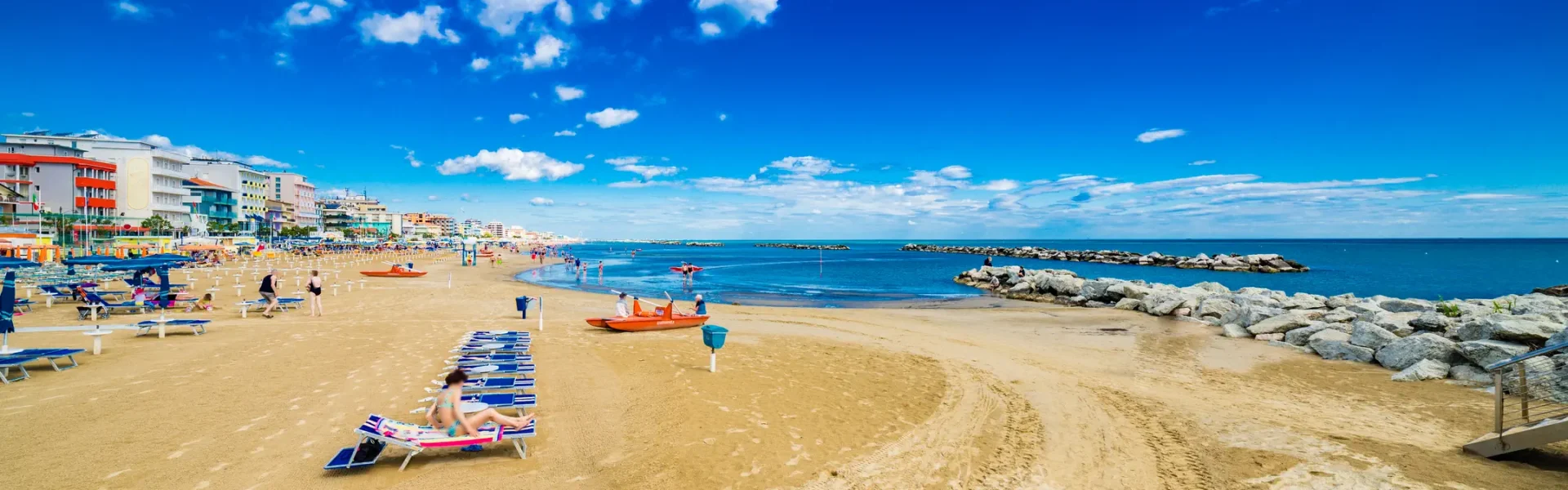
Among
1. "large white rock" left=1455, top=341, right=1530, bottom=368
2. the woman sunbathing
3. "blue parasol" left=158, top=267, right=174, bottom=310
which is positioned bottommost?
"large white rock" left=1455, top=341, right=1530, bottom=368

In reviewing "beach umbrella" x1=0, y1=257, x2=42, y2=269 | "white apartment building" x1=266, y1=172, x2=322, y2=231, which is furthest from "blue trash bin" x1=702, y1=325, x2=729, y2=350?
"white apartment building" x1=266, y1=172, x2=322, y2=231

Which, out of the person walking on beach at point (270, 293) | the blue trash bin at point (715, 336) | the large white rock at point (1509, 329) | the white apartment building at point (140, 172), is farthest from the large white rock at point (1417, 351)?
the white apartment building at point (140, 172)

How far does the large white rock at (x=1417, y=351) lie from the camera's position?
38.5ft

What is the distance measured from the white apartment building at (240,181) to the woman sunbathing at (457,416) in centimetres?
9828

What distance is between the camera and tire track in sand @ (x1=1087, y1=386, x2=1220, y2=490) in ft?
21.5

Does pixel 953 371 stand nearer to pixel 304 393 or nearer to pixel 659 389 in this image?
pixel 659 389

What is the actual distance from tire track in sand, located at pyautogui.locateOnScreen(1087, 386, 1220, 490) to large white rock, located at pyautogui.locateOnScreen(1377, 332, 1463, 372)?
6676 millimetres

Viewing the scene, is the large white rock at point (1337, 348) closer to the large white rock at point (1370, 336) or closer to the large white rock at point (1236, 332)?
the large white rock at point (1370, 336)

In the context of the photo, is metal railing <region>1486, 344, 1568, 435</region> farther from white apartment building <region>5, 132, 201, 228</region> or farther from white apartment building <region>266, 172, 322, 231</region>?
white apartment building <region>266, 172, 322, 231</region>

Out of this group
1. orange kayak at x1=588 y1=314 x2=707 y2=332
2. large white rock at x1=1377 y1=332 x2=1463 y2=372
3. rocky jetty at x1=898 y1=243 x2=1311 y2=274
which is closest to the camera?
large white rock at x1=1377 y1=332 x2=1463 y2=372

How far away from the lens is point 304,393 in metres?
8.73

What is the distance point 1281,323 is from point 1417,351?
4263 millimetres

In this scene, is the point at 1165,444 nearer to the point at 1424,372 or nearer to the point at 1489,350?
the point at 1424,372

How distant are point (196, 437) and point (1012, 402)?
33.9 ft
